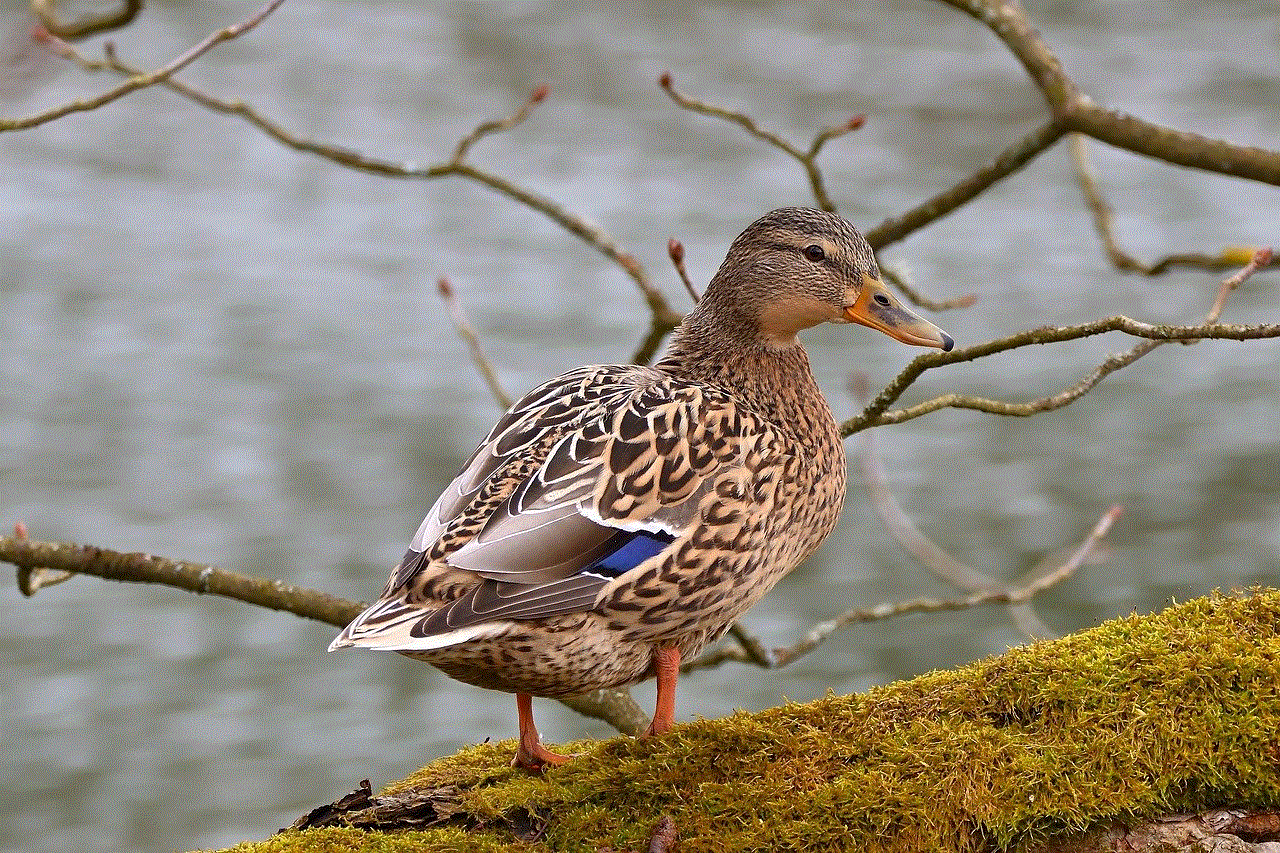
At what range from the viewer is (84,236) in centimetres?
1144

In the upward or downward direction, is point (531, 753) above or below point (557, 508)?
below

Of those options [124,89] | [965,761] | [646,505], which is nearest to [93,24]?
[124,89]

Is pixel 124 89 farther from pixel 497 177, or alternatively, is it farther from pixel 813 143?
pixel 813 143

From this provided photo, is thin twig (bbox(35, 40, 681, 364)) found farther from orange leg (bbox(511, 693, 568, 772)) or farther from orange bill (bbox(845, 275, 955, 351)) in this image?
orange leg (bbox(511, 693, 568, 772))

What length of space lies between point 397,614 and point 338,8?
41.0ft

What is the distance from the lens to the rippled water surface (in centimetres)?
862

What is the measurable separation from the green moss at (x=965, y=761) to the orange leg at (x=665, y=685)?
71 millimetres

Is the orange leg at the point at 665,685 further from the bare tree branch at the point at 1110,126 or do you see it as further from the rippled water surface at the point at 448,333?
the rippled water surface at the point at 448,333

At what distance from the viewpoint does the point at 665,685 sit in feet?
11.6

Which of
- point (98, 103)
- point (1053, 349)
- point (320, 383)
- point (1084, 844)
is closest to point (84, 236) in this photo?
point (320, 383)

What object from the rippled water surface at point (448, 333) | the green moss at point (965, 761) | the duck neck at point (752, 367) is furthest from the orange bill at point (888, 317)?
the rippled water surface at point (448, 333)

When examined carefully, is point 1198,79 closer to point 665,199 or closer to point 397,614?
point 665,199

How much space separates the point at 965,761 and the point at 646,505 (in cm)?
81

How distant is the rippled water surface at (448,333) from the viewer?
28.3ft
